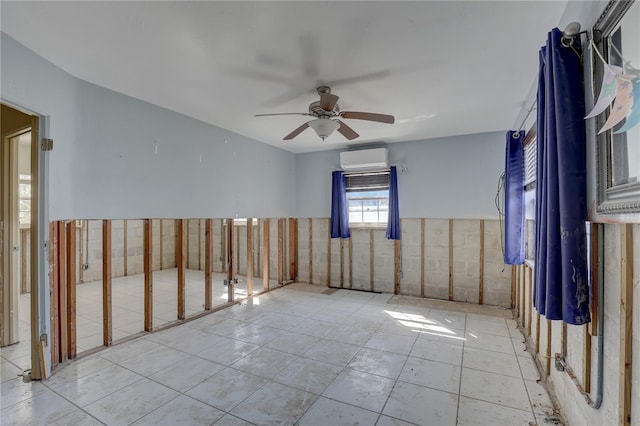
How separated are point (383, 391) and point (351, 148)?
4.30 meters

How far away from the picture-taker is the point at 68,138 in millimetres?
2834

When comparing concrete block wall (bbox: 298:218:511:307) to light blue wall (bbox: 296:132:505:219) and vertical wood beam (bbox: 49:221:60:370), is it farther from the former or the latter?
vertical wood beam (bbox: 49:221:60:370)

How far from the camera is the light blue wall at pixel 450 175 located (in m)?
4.75

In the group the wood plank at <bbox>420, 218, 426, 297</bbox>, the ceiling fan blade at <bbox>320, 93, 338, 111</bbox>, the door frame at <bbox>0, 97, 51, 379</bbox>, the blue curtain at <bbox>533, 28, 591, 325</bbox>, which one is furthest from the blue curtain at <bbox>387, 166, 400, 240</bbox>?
the door frame at <bbox>0, 97, 51, 379</bbox>

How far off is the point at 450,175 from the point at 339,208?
2.06m

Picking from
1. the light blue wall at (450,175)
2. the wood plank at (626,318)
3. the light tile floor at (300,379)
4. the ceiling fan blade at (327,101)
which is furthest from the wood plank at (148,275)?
the wood plank at (626,318)

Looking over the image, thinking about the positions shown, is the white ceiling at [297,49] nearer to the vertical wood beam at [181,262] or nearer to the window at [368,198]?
the vertical wood beam at [181,262]

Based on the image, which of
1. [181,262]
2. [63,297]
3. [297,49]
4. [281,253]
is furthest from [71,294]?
[281,253]

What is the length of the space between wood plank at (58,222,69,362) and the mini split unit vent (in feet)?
13.6

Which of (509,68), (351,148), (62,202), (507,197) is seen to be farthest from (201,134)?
(507,197)

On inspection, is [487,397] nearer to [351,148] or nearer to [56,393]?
[56,393]

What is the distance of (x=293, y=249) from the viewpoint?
6.39 m

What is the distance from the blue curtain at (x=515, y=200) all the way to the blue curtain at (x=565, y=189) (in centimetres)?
191

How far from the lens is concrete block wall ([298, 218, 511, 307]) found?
15.5 ft
